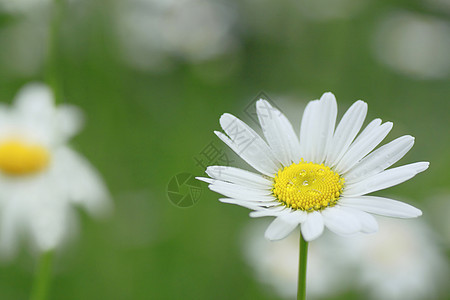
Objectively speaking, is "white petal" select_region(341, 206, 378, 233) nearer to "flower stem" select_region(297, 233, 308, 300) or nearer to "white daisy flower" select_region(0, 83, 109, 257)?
"flower stem" select_region(297, 233, 308, 300)

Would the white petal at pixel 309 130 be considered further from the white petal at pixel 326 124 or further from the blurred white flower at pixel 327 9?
the blurred white flower at pixel 327 9

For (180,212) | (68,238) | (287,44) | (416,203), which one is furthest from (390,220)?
(287,44)

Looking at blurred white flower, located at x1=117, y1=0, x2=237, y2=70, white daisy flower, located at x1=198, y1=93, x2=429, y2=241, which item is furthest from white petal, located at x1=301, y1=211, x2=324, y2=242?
blurred white flower, located at x1=117, y1=0, x2=237, y2=70

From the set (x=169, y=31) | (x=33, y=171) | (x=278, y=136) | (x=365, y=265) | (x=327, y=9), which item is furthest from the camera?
(x=327, y=9)

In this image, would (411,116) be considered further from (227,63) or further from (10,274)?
(10,274)

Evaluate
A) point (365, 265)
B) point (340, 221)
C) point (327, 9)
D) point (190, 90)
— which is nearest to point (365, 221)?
point (340, 221)

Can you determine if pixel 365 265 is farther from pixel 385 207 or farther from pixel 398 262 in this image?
pixel 385 207
